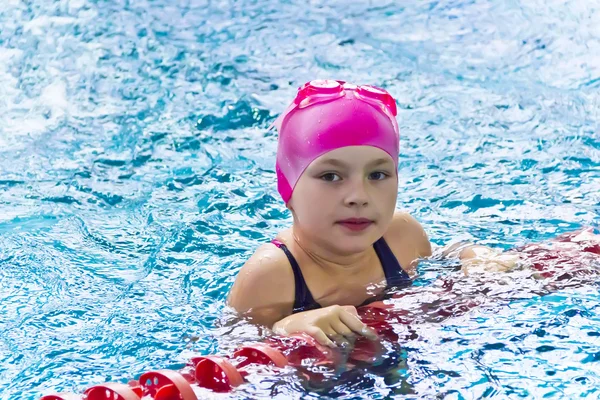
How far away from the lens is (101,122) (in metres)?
6.71

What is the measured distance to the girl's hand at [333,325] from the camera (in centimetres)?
334

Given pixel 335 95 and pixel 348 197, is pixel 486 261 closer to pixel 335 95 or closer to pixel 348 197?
pixel 348 197

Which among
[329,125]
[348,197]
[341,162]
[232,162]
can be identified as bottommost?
[232,162]

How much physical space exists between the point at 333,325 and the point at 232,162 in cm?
280

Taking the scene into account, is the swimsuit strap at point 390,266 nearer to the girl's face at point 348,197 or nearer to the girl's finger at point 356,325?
the girl's face at point 348,197

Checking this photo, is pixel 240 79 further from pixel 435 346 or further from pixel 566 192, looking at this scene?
pixel 435 346

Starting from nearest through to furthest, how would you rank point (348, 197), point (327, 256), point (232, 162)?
point (348, 197)
point (327, 256)
point (232, 162)

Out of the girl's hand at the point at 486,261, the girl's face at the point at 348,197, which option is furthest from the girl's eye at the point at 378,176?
Answer: the girl's hand at the point at 486,261

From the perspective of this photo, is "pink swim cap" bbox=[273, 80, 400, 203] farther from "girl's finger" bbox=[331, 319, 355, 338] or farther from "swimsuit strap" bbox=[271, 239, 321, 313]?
"girl's finger" bbox=[331, 319, 355, 338]

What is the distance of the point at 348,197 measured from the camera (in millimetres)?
3508

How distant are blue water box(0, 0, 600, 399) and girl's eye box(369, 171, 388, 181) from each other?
0.60 meters

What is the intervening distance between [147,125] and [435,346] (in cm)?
372

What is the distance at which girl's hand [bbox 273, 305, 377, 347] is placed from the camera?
3340 mm

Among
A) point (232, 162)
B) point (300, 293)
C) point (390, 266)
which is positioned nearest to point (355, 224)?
point (300, 293)
